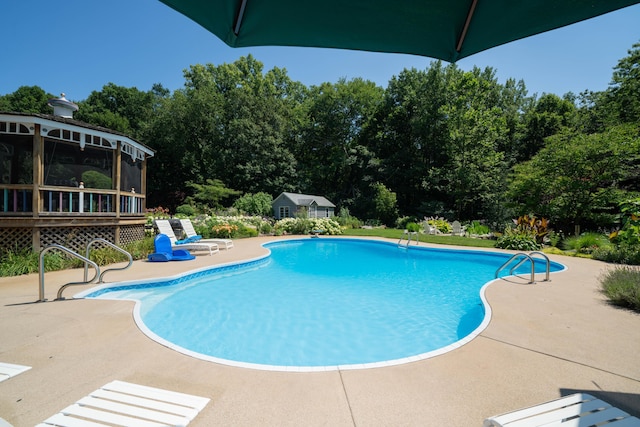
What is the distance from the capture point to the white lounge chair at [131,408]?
83.2 inches

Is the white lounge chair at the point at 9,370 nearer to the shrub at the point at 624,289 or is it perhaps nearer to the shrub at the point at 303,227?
the shrub at the point at 624,289

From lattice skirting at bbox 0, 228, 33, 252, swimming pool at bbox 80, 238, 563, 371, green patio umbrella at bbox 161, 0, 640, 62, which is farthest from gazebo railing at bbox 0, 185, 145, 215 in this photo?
green patio umbrella at bbox 161, 0, 640, 62

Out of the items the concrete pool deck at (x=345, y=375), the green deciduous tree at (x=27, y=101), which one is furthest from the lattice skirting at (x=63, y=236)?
the green deciduous tree at (x=27, y=101)

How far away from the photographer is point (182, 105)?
29719 millimetres

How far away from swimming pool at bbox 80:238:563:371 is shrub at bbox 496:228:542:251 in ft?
8.44

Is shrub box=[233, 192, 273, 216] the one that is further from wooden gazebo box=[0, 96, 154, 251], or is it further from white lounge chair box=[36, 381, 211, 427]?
white lounge chair box=[36, 381, 211, 427]

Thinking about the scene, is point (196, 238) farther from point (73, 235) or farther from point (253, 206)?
point (253, 206)

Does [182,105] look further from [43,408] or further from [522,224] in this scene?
[43,408]

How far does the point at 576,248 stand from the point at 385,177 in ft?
66.2

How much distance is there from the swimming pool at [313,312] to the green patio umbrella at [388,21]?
9.85 feet

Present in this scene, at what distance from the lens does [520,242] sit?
1285 cm

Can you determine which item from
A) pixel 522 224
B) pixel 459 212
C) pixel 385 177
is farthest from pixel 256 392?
pixel 385 177

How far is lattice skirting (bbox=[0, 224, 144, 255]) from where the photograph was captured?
312 inches

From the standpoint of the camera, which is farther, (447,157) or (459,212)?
(447,157)
